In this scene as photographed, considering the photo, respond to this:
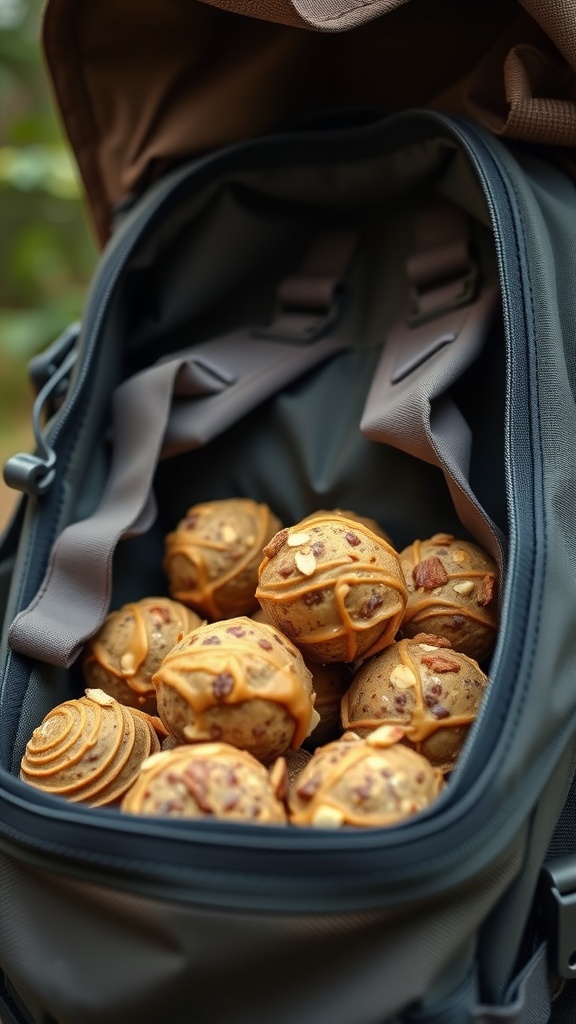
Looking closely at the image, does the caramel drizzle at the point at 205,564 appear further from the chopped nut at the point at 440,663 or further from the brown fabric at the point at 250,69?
the brown fabric at the point at 250,69

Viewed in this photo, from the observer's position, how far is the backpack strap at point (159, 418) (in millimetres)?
798

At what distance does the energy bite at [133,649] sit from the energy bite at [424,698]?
17 centimetres

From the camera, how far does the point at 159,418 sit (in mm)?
905

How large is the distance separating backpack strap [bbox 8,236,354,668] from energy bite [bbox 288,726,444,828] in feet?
0.86

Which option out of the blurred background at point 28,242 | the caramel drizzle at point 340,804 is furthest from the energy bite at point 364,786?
the blurred background at point 28,242

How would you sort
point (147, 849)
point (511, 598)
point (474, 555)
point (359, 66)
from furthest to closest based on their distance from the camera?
1. point (359, 66)
2. point (474, 555)
3. point (511, 598)
4. point (147, 849)

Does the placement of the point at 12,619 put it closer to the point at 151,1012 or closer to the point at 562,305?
the point at 151,1012

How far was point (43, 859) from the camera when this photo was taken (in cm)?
59

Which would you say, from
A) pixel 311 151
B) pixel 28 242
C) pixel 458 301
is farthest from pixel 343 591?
pixel 28 242

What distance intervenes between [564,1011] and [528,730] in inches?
10.7

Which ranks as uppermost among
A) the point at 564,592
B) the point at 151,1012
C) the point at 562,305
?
the point at 562,305

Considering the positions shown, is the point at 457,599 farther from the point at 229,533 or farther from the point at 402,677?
the point at 229,533

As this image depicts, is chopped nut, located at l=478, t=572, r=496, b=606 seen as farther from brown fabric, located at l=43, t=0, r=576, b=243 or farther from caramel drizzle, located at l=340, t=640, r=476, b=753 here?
brown fabric, located at l=43, t=0, r=576, b=243

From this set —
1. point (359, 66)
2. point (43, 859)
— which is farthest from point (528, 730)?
point (359, 66)
